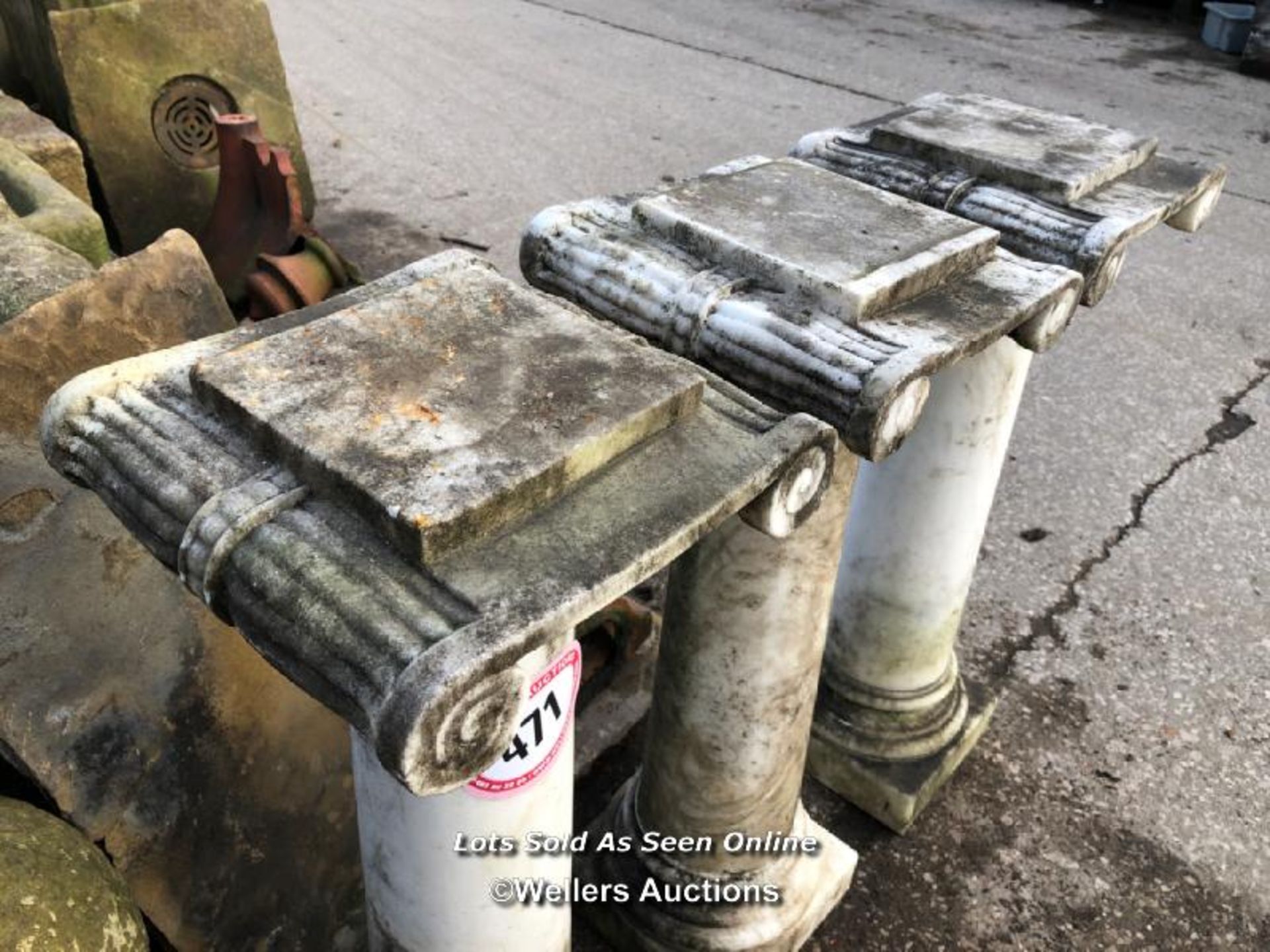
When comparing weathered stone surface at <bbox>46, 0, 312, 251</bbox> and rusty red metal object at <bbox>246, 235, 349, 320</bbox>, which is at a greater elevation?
weathered stone surface at <bbox>46, 0, 312, 251</bbox>

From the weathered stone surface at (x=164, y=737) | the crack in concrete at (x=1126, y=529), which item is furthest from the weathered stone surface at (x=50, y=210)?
the crack in concrete at (x=1126, y=529)

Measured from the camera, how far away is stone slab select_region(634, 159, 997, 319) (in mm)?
1370

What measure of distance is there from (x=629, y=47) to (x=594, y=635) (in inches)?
231

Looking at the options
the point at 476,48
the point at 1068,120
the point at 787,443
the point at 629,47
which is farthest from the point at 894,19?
the point at 787,443

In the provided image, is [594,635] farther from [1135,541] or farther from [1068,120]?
[1135,541]

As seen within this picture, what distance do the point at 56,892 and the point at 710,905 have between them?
1.01 meters

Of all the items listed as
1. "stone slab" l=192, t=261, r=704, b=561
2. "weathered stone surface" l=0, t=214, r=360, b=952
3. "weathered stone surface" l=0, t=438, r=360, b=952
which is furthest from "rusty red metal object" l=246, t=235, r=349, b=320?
"stone slab" l=192, t=261, r=704, b=561

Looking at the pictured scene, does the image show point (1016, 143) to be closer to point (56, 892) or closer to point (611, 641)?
point (611, 641)

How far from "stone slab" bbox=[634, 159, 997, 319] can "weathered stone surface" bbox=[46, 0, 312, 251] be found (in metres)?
3.07

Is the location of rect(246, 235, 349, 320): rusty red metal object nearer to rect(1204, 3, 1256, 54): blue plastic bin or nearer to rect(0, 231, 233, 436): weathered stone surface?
rect(0, 231, 233, 436): weathered stone surface

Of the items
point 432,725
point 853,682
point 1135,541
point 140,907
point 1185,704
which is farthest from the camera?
point 1135,541

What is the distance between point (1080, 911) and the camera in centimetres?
214

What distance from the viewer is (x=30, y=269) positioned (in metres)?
2.23

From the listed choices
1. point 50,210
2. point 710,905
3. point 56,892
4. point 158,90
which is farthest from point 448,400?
point 158,90
